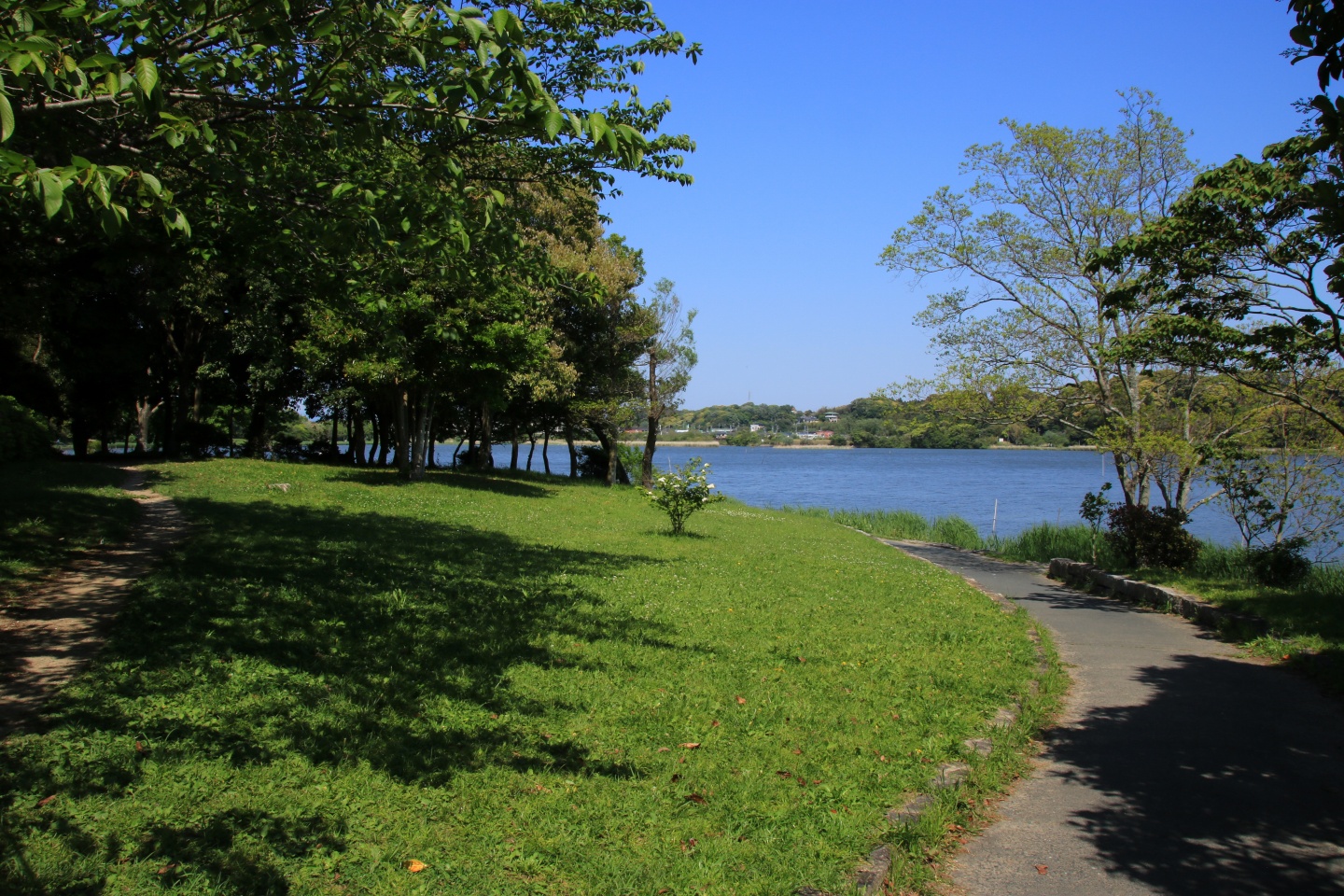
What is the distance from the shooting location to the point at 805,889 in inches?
144

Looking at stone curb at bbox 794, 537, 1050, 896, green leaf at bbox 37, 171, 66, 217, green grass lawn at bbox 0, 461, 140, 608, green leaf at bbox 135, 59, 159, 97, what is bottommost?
stone curb at bbox 794, 537, 1050, 896

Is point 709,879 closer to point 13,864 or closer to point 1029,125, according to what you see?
point 13,864

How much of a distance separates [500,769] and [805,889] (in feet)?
5.85

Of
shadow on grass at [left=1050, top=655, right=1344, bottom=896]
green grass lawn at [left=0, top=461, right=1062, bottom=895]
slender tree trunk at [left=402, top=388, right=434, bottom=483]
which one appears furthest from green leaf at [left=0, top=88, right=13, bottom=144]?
slender tree trunk at [left=402, top=388, right=434, bottom=483]

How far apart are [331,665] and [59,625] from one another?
214 centimetres

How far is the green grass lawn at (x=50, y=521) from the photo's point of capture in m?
7.75

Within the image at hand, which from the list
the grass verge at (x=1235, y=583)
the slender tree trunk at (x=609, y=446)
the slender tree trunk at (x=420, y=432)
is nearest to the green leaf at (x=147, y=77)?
the grass verge at (x=1235, y=583)

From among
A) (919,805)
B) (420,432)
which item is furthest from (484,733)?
(420,432)

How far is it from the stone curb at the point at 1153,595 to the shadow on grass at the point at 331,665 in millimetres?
7573

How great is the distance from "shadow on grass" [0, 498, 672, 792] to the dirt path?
0.62ft

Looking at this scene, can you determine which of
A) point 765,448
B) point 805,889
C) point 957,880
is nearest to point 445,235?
point 805,889

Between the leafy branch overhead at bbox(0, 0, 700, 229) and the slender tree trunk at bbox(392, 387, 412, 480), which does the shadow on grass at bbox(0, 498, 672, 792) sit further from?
the slender tree trunk at bbox(392, 387, 412, 480)

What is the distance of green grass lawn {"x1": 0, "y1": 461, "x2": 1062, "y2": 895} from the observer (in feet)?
11.9

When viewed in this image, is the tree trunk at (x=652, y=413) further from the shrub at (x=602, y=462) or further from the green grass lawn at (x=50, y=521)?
the green grass lawn at (x=50, y=521)
